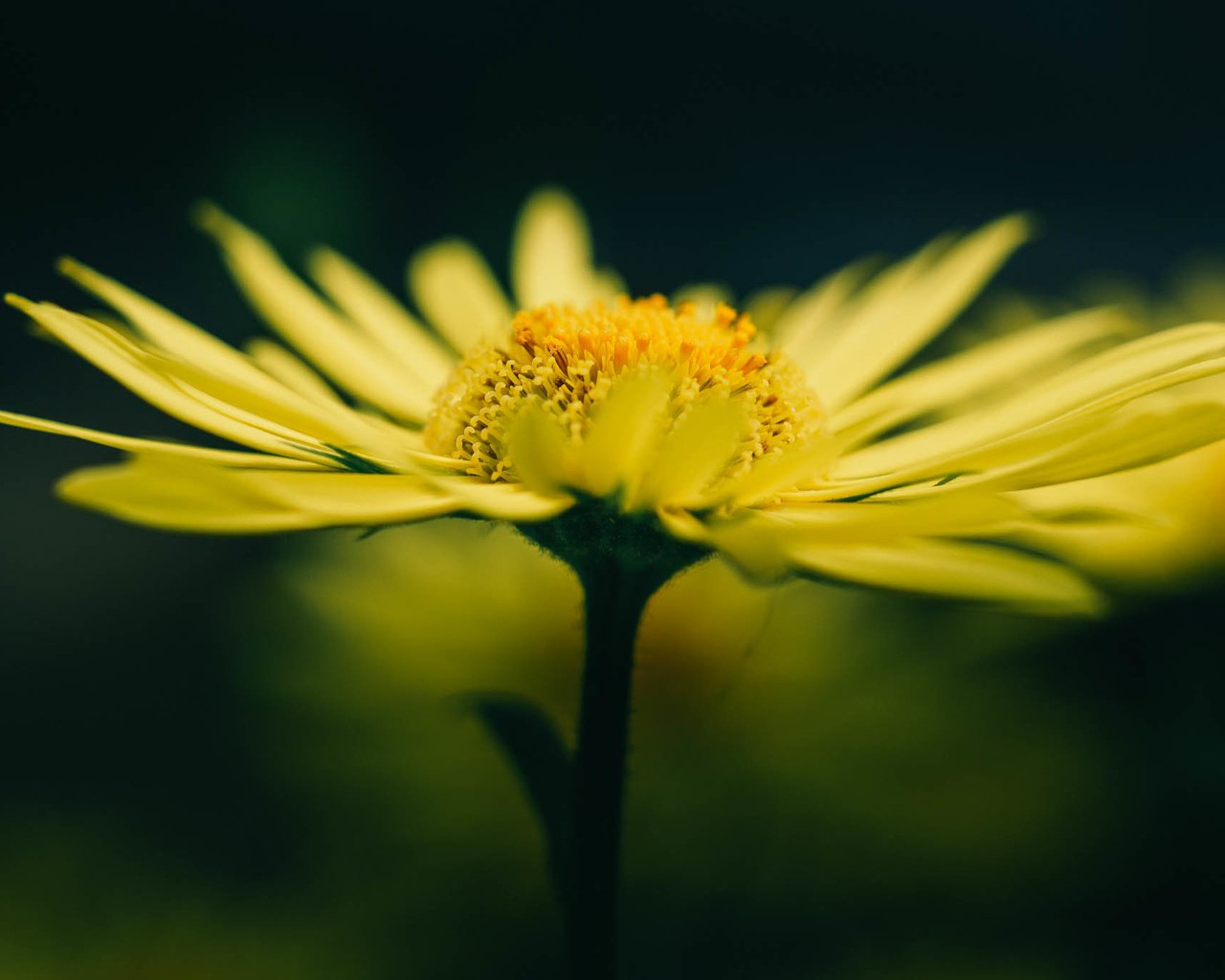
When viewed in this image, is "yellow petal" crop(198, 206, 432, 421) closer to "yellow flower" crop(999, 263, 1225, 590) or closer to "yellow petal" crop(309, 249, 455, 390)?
"yellow petal" crop(309, 249, 455, 390)

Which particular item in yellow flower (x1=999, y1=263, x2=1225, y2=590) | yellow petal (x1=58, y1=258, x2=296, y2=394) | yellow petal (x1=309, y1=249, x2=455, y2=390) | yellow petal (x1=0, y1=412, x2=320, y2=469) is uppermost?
yellow petal (x1=309, y1=249, x2=455, y2=390)

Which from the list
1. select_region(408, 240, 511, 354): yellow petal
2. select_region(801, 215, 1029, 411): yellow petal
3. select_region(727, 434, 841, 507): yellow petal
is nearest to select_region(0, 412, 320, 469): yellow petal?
select_region(727, 434, 841, 507): yellow petal

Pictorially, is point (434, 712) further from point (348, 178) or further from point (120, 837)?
point (348, 178)

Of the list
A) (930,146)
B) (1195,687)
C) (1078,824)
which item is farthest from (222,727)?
(930,146)

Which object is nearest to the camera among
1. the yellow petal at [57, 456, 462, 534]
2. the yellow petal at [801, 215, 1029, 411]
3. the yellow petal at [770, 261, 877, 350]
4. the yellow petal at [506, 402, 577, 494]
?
the yellow petal at [57, 456, 462, 534]

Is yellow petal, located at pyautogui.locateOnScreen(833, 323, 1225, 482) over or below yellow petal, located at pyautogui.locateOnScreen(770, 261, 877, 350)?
below

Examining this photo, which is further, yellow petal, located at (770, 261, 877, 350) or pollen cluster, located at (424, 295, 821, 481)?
yellow petal, located at (770, 261, 877, 350)

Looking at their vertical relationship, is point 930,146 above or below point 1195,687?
above
